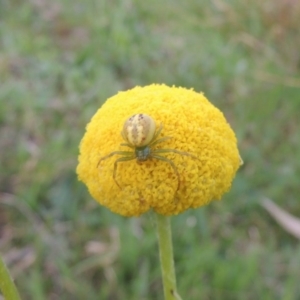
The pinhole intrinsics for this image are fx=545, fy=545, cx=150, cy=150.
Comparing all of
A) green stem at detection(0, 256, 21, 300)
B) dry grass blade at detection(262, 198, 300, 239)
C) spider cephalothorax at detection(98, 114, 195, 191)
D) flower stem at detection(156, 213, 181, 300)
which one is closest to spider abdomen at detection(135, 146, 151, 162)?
spider cephalothorax at detection(98, 114, 195, 191)

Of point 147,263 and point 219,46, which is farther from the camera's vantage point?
point 219,46

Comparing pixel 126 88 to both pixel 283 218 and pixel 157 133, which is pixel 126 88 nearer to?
pixel 283 218

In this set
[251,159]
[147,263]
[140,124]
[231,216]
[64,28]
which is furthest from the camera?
[64,28]

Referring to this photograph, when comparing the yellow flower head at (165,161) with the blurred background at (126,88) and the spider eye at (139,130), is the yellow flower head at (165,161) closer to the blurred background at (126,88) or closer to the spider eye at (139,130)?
the spider eye at (139,130)

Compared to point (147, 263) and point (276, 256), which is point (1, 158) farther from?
point (276, 256)

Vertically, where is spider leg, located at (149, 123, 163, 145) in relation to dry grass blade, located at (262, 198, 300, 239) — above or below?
above

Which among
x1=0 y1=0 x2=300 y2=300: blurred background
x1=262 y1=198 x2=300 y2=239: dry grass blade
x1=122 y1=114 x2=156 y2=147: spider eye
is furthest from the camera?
x1=262 y1=198 x2=300 y2=239: dry grass blade

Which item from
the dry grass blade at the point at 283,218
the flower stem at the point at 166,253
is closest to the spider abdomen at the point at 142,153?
the flower stem at the point at 166,253

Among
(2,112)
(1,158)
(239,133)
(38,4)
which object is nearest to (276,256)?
(239,133)

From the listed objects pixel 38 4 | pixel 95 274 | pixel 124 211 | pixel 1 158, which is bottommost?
pixel 95 274

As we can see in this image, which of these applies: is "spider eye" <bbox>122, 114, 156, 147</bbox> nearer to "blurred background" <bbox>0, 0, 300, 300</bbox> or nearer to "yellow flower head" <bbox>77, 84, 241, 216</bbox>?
"yellow flower head" <bbox>77, 84, 241, 216</bbox>
